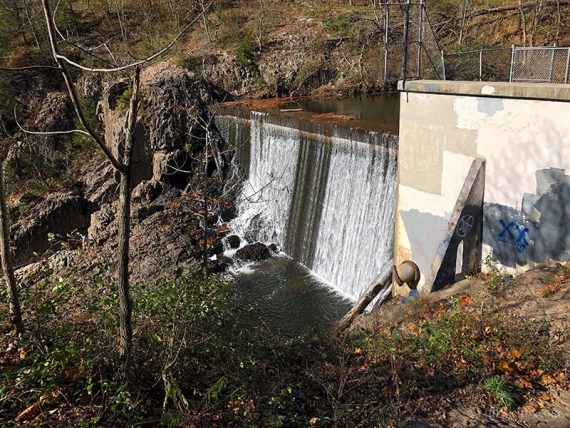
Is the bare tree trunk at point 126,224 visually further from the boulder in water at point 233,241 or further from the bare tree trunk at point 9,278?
the boulder in water at point 233,241

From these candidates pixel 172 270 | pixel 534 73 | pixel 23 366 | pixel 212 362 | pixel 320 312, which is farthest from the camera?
pixel 172 270

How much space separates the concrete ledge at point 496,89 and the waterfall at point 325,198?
335 cm

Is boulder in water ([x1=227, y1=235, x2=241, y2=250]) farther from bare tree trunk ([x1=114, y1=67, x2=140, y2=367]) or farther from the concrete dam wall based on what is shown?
bare tree trunk ([x1=114, y1=67, x2=140, y2=367])

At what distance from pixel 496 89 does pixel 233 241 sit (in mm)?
9748

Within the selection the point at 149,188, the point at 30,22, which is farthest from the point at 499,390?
the point at 30,22

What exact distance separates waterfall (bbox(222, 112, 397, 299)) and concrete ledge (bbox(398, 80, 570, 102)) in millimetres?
3345

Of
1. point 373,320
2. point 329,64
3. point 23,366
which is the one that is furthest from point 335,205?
point 329,64

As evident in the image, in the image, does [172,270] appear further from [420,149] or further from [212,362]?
[212,362]

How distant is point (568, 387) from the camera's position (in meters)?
4.36

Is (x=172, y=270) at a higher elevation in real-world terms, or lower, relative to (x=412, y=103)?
lower

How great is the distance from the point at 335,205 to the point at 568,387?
855 centimetres

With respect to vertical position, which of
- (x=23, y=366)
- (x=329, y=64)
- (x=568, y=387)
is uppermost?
(x=329, y=64)

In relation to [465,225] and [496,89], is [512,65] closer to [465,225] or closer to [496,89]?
[496,89]

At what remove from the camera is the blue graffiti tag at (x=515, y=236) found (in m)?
6.74
